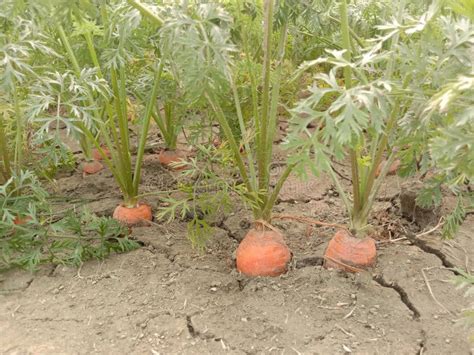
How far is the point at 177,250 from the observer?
8.23ft

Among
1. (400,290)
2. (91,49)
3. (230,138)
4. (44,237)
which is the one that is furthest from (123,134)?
(400,290)

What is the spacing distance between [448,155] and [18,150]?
197cm

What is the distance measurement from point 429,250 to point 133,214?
1.42 m

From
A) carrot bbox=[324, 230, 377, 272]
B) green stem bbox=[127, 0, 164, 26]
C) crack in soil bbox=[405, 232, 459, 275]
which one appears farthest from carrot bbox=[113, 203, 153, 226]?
crack in soil bbox=[405, 232, 459, 275]

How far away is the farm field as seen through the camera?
66.0 inches

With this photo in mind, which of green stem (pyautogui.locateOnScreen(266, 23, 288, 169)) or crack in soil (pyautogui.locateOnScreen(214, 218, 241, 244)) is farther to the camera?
crack in soil (pyautogui.locateOnScreen(214, 218, 241, 244))

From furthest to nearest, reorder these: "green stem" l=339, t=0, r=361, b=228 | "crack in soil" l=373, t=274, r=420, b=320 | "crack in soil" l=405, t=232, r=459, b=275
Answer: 1. "crack in soil" l=405, t=232, r=459, b=275
2. "crack in soil" l=373, t=274, r=420, b=320
3. "green stem" l=339, t=0, r=361, b=228

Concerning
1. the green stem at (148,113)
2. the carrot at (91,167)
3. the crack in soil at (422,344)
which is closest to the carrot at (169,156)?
the carrot at (91,167)

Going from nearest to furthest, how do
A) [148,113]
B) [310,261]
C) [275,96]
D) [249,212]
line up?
[275,96]
[310,261]
[148,113]
[249,212]

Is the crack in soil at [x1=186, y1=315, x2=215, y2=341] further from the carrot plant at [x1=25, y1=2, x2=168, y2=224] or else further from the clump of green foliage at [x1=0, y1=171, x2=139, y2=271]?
the carrot plant at [x1=25, y1=2, x2=168, y2=224]

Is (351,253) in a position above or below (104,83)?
below

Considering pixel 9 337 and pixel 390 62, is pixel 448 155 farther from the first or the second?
pixel 9 337

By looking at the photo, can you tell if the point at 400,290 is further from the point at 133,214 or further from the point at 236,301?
the point at 133,214

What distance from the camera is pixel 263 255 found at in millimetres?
2246
